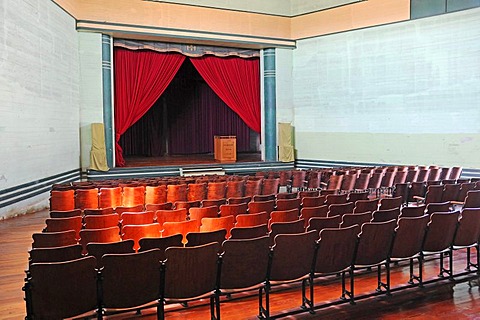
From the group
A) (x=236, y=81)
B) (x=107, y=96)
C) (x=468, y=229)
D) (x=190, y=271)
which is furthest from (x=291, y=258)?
(x=236, y=81)

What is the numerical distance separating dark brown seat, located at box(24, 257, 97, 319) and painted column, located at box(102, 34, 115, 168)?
9127 millimetres

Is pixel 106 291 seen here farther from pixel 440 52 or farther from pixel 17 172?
pixel 440 52

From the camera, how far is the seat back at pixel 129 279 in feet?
10.2

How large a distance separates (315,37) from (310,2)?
106cm

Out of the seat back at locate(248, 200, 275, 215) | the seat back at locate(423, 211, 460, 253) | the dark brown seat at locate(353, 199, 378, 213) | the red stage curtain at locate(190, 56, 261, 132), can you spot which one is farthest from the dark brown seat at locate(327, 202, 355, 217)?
the red stage curtain at locate(190, 56, 261, 132)

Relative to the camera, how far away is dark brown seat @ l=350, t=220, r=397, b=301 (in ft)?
13.1

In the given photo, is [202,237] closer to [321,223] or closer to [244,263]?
[244,263]

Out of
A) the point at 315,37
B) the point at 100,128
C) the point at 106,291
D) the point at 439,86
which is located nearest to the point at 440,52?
the point at 439,86

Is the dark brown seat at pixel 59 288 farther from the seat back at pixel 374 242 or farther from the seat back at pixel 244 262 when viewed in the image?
the seat back at pixel 374 242

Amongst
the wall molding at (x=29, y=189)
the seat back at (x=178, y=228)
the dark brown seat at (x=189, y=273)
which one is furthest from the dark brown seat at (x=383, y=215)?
the wall molding at (x=29, y=189)

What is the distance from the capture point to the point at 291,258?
12.1 ft

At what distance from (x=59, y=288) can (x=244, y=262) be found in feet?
4.33

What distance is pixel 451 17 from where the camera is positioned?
10.8 meters

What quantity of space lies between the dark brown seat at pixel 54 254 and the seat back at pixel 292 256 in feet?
4.89
